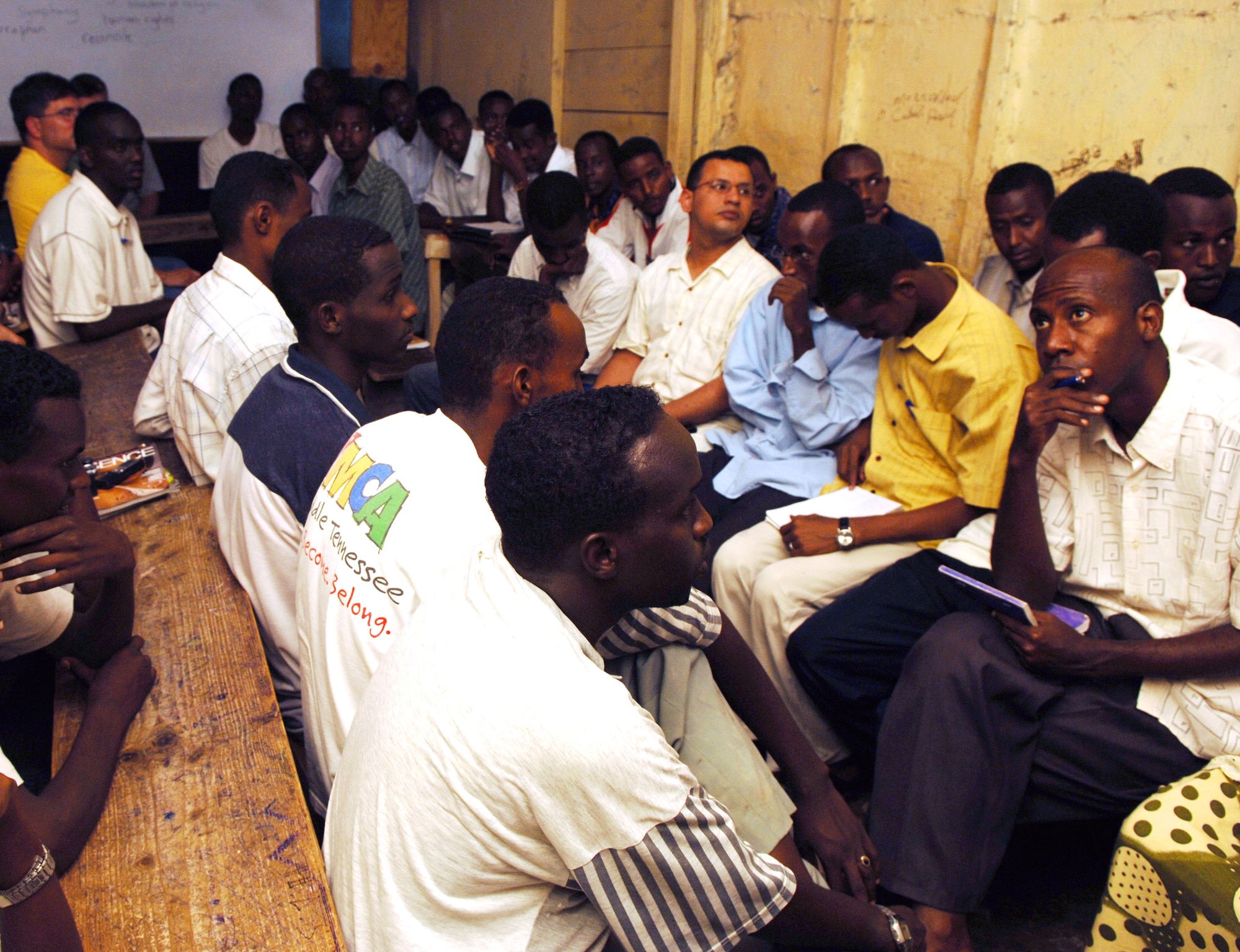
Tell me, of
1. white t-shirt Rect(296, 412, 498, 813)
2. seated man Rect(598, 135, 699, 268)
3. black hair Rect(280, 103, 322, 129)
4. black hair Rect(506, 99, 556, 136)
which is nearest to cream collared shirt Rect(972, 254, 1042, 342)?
seated man Rect(598, 135, 699, 268)

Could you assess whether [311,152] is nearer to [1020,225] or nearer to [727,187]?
[727,187]

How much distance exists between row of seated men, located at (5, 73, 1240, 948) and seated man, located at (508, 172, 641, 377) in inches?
34.5

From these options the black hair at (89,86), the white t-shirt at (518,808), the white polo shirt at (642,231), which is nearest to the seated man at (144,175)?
the black hair at (89,86)

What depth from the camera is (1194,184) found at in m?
2.79

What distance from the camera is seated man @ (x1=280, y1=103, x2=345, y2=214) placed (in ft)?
21.6

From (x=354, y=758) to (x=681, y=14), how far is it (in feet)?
15.3

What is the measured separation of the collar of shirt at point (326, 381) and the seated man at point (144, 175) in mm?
4674

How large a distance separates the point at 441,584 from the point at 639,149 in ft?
12.9

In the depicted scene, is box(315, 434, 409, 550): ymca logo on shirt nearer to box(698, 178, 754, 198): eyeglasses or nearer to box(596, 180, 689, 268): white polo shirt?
box(698, 178, 754, 198): eyeglasses

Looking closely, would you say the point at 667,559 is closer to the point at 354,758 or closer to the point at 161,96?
the point at 354,758

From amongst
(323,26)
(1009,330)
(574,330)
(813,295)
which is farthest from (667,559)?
(323,26)

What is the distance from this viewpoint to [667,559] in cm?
133

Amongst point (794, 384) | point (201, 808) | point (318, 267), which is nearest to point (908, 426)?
point (794, 384)

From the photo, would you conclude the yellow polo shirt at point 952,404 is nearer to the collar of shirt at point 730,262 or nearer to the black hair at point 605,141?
the collar of shirt at point 730,262
